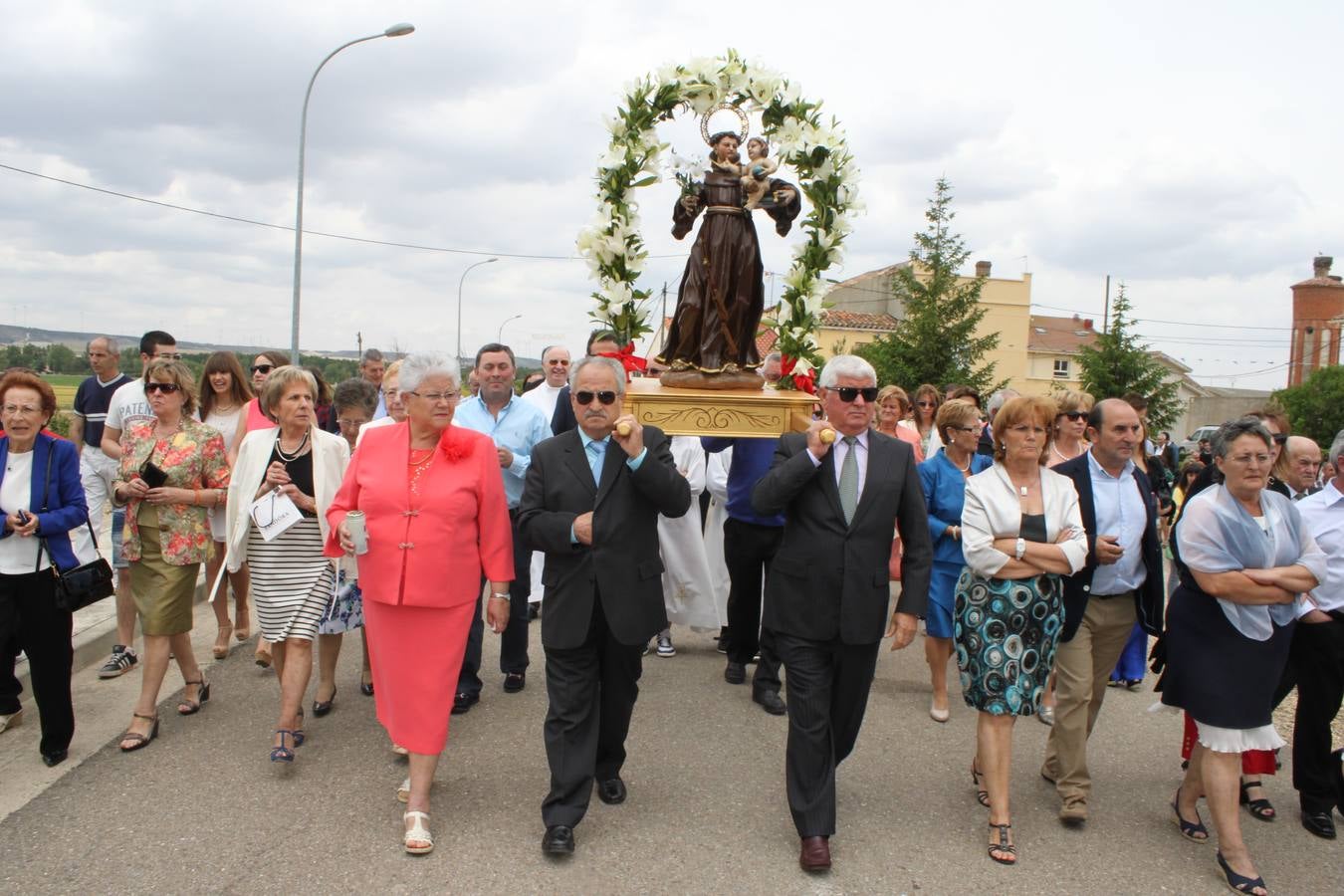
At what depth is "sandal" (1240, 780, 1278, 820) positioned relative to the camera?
14.7ft

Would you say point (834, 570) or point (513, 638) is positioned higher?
point (834, 570)

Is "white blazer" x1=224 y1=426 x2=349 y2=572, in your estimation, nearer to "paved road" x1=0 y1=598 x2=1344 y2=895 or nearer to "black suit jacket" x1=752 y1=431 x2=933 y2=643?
"paved road" x1=0 y1=598 x2=1344 y2=895

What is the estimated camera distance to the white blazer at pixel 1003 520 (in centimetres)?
411

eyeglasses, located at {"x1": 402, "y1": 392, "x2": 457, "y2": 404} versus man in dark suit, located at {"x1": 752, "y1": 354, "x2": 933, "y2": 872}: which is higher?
eyeglasses, located at {"x1": 402, "y1": 392, "x2": 457, "y2": 404}

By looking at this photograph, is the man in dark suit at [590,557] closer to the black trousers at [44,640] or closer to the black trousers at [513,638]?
the black trousers at [513,638]

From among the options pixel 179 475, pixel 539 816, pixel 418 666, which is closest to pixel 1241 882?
pixel 539 816

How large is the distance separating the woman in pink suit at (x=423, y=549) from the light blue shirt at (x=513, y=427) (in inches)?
59.1

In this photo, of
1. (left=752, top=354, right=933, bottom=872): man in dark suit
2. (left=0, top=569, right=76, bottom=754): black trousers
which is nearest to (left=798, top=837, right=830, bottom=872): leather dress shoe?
(left=752, top=354, right=933, bottom=872): man in dark suit

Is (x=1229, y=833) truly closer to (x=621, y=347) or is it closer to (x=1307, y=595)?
(x=1307, y=595)

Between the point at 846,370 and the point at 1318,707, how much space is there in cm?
284

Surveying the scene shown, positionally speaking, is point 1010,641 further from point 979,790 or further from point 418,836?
point 418,836

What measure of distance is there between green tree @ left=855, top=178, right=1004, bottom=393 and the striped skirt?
898 inches

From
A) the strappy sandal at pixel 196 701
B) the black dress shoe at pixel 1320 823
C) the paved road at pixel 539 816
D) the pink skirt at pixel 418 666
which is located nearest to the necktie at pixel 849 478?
the paved road at pixel 539 816

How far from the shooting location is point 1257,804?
452cm
